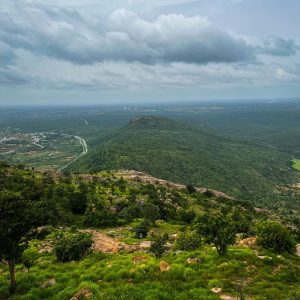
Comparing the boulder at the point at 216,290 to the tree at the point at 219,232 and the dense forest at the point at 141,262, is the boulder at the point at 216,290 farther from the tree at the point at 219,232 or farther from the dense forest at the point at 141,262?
the tree at the point at 219,232

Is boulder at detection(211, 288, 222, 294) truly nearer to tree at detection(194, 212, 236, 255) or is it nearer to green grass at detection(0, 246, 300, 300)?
green grass at detection(0, 246, 300, 300)

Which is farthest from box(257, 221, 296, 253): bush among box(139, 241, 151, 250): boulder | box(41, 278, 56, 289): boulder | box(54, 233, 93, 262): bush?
box(41, 278, 56, 289): boulder

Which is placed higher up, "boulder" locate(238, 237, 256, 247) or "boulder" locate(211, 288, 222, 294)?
"boulder" locate(211, 288, 222, 294)

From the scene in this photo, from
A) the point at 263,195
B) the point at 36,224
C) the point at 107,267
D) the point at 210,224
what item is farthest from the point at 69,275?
the point at 263,195

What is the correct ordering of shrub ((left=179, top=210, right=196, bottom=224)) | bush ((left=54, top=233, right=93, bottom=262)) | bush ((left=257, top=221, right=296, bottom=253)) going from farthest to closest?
shrub ((left=179, top=210, right=196, bottom=224))
bush ((left=54, top=233, right=93, bottom=262))
bush ((left=257, top=221, right=296, bottom=253))

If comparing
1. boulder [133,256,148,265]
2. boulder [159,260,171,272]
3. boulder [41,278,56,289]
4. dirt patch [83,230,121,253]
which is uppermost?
boulder [159,260,171,272]

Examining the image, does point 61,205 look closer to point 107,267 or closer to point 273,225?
point 107,267
